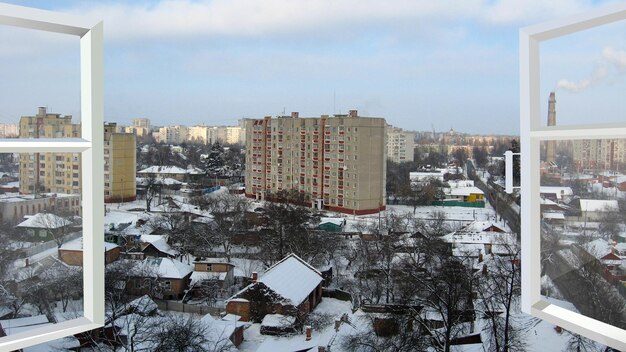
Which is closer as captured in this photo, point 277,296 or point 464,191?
point 277,296

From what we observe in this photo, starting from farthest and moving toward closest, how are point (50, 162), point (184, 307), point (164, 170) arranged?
point (164, 170), point (184, 307), point (50, 162)

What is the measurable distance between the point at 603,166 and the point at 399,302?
5.12 meters

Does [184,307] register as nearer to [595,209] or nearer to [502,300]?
[502,300]

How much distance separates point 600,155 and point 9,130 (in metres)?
1.33

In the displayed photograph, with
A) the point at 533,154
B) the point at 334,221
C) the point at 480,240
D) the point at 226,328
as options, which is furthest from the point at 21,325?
the point at 334,221

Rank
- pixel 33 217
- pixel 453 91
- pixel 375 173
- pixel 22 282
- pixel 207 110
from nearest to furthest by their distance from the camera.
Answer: pixel 33 217 → pixel 22 282 → pixel 375 173 → pixel 453 91 → pixel 207 110

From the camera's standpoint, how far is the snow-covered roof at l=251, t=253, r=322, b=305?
597 centimetres

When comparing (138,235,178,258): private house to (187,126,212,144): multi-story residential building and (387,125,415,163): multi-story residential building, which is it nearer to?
(187,126,212,144): multi-story residential building

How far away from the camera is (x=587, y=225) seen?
1.74 m

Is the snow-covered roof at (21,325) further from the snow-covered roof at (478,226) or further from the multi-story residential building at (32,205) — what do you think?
the snow-covered roof at (478,226)

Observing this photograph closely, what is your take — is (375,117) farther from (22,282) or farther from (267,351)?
(22,282)

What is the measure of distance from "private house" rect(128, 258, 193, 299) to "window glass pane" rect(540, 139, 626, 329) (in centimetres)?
537

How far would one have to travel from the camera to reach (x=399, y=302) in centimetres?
631

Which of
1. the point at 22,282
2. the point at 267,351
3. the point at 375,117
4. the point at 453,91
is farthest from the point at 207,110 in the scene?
the point at 22,282
